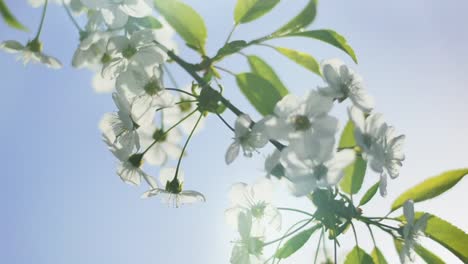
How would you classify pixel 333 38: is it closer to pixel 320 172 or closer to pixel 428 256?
pixel 320 172

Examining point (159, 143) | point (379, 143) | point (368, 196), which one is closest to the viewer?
point (379, 143)

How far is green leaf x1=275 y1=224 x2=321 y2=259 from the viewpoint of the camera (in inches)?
58.5

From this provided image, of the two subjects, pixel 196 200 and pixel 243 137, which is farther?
pixel 196 200

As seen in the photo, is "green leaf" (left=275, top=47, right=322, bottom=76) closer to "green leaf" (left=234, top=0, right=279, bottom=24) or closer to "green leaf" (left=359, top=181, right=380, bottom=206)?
"green leaf" (left=234, top=0, right=279, bottom=24)

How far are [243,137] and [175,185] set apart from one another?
0.34m

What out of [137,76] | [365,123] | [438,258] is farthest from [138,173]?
[438,258]

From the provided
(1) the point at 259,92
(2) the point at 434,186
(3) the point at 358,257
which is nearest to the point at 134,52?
(1) the point at 259,92

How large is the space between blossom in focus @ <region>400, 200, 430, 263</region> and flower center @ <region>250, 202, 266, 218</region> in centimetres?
35

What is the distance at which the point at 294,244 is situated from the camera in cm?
150

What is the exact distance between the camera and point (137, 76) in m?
1.40

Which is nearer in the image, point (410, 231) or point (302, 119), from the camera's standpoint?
point (302, 119)

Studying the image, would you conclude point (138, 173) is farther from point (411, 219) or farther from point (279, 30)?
point (411, 219)

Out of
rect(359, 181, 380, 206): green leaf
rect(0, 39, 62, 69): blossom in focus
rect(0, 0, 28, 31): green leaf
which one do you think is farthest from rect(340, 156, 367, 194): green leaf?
rect(0, 0, 28, 31): green leaf

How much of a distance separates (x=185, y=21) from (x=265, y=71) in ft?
0.78
